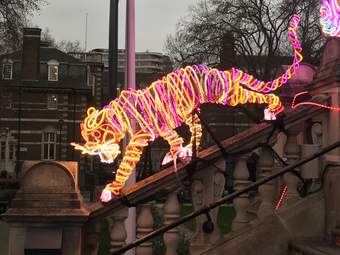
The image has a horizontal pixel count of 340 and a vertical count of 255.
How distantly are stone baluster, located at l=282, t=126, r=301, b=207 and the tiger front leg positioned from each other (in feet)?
5.63

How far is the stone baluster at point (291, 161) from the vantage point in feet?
17.7

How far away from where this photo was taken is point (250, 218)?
226 inches

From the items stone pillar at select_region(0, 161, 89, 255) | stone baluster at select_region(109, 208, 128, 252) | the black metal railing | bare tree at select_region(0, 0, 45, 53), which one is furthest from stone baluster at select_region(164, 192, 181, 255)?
bare tree at select_region(0, 0, 45, 53)

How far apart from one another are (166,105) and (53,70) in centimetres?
6144

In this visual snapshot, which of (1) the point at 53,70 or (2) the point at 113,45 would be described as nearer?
(2) the point at 113,45

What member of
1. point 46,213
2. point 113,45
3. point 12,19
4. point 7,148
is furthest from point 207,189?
point 7,148

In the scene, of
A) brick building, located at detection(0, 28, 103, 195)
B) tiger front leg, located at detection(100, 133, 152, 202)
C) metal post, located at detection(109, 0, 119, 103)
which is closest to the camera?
tiger front leg, located at detection(100, 133, 152, 202)

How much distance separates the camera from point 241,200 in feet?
17.6

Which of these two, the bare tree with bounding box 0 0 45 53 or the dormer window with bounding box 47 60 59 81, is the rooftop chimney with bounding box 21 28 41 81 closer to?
the dormer window with bounding box 47 60 59 81

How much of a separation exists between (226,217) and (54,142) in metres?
51.8

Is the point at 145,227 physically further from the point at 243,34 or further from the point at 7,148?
the point at 7,148

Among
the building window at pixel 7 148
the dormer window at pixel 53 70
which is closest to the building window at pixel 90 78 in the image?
the dormer window at pixel 53 70

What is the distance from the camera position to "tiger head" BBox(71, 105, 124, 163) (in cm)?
702

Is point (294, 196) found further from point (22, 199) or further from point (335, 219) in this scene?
point (22, 199)
